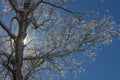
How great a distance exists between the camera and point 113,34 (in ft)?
73.5

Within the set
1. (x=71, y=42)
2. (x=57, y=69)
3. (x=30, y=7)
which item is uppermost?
(x=30, y=7)

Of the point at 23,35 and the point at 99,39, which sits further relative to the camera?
the point at 99,39

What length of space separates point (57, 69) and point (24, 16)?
5680 mm

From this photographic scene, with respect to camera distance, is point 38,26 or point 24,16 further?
point 38,26

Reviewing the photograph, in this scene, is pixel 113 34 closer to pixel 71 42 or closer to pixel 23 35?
pixel 71 42

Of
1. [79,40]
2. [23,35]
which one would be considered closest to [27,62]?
[79,40]

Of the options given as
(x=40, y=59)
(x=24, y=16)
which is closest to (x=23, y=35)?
(x=24, y=16)

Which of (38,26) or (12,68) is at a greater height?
(38,26)

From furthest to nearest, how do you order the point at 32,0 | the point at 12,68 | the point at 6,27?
the point at 32,0, the point at 6,27, the point at 12,68

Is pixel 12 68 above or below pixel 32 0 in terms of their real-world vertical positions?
below

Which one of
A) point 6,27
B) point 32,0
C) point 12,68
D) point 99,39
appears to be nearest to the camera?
point 12,68

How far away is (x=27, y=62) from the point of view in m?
23.0

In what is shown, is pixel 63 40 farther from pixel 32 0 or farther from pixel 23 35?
pixel 23 35

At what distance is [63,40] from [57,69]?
6.08 feet
